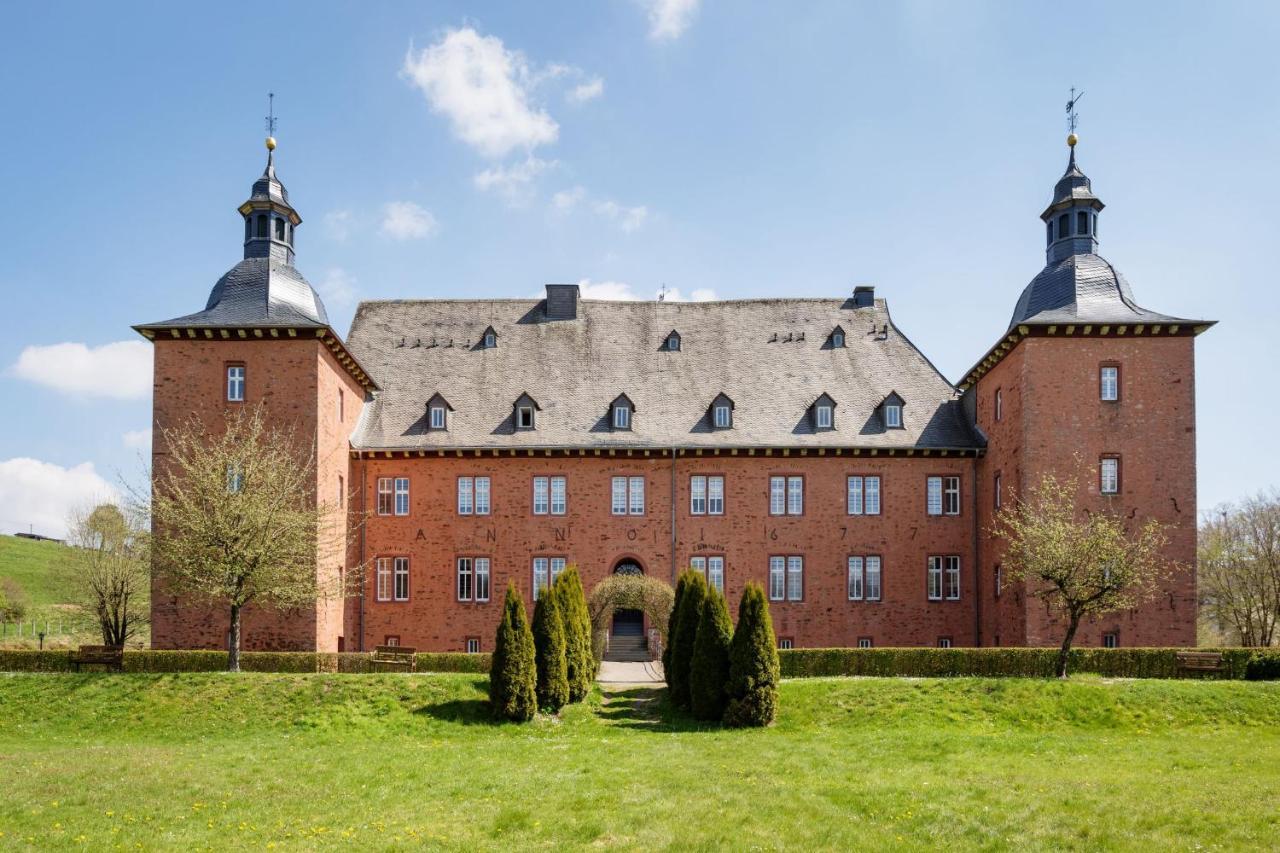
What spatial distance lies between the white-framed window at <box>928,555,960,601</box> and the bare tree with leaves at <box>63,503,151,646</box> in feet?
92.8

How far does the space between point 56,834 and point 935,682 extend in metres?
19.3

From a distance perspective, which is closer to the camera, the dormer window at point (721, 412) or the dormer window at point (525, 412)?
the dormer window at point (525, 412)

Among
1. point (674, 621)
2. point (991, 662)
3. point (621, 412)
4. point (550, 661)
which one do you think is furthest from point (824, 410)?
point (550, 661)

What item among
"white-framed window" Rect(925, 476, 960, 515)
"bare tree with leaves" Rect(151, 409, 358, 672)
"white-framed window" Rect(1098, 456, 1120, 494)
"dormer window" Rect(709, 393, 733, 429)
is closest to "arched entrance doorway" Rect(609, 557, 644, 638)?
"dormer window" Rect(709, 393, 733, 429)

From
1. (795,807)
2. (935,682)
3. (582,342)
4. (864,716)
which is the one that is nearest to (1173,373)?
(935,682)

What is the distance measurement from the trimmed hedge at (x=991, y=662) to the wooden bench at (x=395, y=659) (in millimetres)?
9785

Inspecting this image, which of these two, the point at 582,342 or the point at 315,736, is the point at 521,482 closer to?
the point at 582,342

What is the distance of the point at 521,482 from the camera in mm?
35531

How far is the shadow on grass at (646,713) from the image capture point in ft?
75.3

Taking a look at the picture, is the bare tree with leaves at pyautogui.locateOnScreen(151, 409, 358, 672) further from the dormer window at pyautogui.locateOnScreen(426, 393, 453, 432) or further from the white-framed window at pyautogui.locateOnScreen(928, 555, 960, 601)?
the white-framed window at pyautogui.locateOnScreen(928, 555, 960, 601)

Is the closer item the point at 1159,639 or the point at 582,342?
the point at 1159,639

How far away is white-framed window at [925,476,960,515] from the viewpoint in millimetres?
35906

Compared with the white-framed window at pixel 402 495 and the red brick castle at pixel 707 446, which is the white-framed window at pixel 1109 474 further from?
the white-framed window at pixel 402 495

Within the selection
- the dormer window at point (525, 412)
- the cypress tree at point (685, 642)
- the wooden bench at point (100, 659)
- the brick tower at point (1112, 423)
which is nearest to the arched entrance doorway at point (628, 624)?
the dormer window at point (525, 412)
